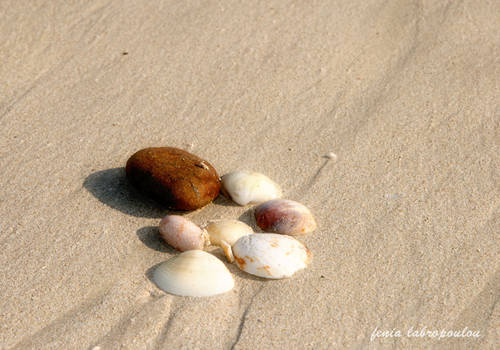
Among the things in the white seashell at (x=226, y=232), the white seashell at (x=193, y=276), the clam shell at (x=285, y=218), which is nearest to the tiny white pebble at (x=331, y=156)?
the clam shell at (x=285, y=218)

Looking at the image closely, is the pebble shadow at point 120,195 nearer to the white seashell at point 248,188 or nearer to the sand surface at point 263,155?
the sand surface at point 263,155

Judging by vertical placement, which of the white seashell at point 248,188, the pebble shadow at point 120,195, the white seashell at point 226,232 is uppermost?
the white seashell at point 248,188

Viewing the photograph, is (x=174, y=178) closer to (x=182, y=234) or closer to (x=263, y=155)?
(x=182, y=234)

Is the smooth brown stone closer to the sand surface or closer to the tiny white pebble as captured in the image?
the sand surface

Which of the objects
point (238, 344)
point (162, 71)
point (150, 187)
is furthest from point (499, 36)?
point (238, 344)

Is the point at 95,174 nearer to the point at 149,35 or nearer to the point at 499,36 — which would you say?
the point at 149,35

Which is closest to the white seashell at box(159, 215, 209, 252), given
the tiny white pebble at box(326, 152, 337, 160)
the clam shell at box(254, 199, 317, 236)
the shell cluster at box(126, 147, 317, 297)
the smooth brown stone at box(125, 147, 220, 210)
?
the shell cluster at box(126, 147, 317, 297)

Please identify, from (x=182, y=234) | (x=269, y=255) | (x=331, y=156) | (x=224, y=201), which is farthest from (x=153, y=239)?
(x=331, y=156)
